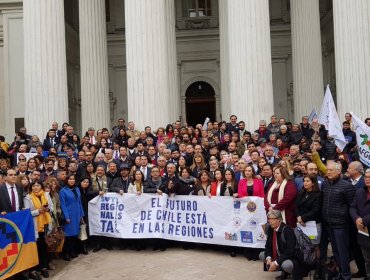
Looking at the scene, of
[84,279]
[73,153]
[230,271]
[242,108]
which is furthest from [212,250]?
[242,108]

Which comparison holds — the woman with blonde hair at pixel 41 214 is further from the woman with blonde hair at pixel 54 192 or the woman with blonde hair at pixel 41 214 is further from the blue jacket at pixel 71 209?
the blue jacket at pixel 71 209

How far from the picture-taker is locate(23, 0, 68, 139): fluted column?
65.3 ft

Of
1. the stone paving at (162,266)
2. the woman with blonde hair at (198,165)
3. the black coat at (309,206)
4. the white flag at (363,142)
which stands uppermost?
the white flag at (363,142)

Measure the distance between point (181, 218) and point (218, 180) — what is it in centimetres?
134

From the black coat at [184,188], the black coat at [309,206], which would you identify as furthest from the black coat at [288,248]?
the black coat at [184,188]

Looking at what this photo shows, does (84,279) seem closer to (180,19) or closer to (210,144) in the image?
(210,144)

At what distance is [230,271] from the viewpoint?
34.8 feet

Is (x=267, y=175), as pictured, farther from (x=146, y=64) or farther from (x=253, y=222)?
(x=146, y=64)

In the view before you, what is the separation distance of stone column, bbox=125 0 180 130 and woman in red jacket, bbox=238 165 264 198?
8.34 m

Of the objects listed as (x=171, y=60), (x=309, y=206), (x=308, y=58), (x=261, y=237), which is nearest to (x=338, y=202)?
(x=309, y=206)

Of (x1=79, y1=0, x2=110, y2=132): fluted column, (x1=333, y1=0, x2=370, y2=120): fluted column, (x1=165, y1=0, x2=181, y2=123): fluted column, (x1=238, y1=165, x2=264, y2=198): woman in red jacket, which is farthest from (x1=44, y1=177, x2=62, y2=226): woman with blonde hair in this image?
(x1=79, y1=0, x2=110, y2=132): fluted column

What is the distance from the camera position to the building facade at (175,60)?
18.6 m

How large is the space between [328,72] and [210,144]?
16964 mm

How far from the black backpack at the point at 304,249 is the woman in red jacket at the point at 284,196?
2.11ft
